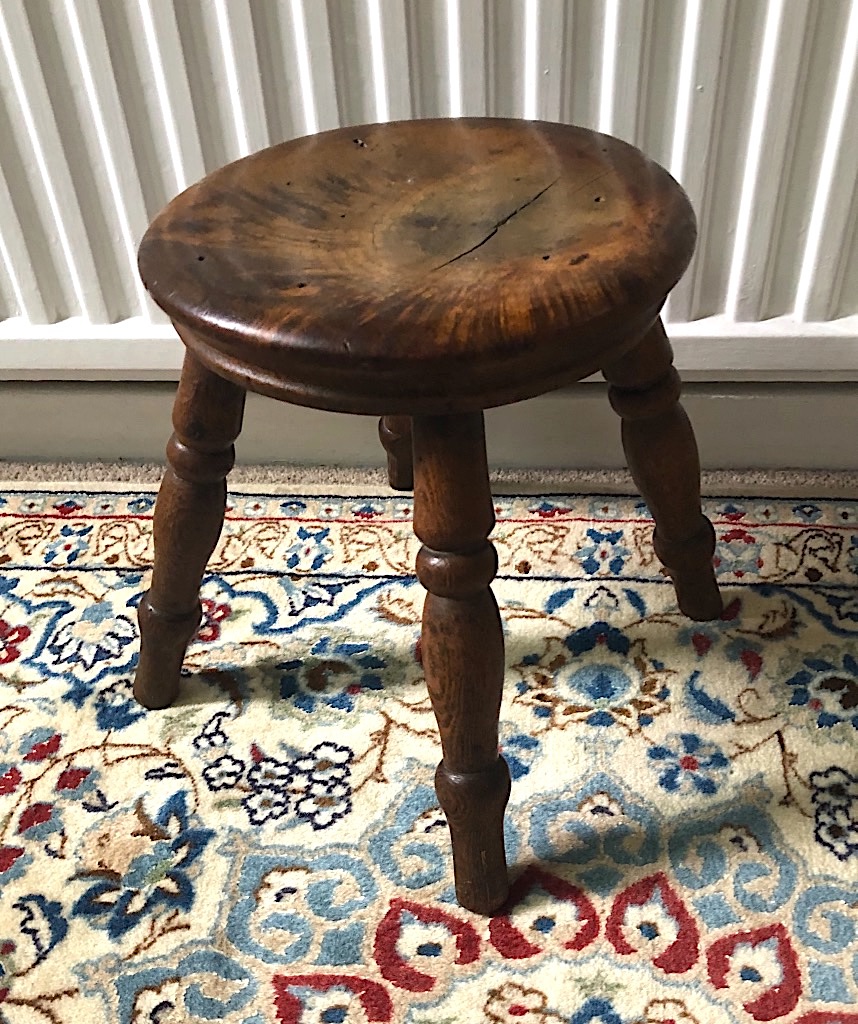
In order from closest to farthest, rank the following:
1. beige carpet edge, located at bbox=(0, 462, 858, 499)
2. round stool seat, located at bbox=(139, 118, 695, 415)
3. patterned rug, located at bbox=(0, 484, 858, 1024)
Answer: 1. round stool seat, located at bbox=(139, 118, 695, 415)
2. patterned rug, located at bbox=(0, 484, 858, 1024)
3. beige carpet edge, located at bbox=(0, 462, 858, 499)

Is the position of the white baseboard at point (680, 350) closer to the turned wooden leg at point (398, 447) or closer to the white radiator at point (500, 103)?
the white radiator at point (500, 103)

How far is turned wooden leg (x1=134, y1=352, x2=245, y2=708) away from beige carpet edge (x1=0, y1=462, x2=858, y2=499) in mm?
263

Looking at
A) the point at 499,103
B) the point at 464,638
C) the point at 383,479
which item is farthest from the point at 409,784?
the point at 499,103

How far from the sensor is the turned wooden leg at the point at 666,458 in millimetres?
644

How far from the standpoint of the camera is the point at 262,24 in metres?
0.71

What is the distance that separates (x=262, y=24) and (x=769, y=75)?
357mm

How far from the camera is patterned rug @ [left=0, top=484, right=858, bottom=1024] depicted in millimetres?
592

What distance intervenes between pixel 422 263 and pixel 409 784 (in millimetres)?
372

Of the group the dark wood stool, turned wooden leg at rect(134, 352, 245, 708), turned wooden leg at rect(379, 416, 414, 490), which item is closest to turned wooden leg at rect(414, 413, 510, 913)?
the dark wood stool

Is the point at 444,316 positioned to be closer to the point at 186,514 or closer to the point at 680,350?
the point at 186,514

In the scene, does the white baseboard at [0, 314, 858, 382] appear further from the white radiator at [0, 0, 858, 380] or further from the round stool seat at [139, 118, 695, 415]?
the round stool seat at [139, 118, 695, 415]

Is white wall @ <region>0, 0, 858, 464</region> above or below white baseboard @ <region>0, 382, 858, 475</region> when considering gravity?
above

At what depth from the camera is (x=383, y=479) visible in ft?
3.15

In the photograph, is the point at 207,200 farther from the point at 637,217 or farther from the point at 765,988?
the point at 765,988
